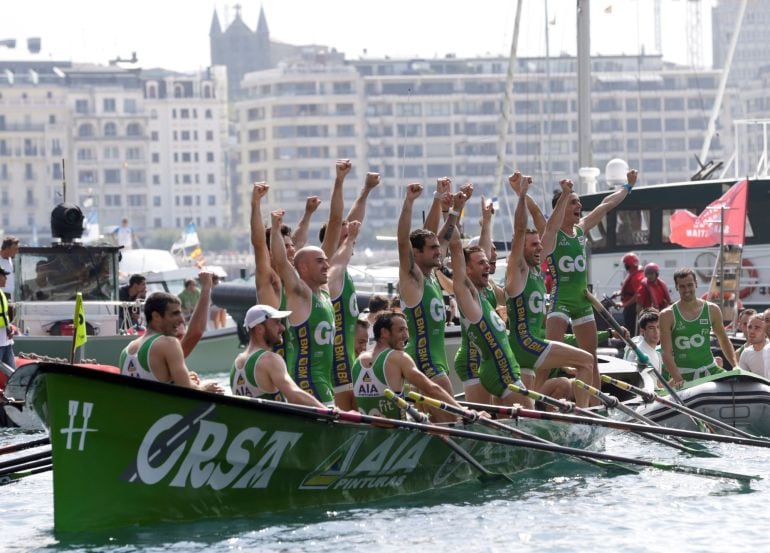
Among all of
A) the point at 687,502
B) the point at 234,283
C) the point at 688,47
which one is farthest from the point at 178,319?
the point at 688,47

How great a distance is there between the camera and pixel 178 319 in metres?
12.5

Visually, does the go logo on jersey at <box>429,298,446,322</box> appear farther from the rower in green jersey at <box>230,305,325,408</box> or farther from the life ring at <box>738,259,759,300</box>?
the life ring at <box>738,259,759,300</box>

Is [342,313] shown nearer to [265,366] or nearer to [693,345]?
[265,366]

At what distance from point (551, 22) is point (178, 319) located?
39626 mm

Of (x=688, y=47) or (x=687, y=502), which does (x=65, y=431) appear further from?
(x=688, y=47)

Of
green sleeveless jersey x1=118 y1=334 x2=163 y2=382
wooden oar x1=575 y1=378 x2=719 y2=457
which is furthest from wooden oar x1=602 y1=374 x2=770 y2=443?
green sleeveless jersey x1=118 y1=334 x2=163 y2=382

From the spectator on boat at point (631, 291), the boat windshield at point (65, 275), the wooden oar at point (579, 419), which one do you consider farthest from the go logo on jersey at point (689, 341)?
the boat windshield at point (65, 275)

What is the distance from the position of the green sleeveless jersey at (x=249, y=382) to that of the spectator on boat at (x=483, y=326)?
237 cm

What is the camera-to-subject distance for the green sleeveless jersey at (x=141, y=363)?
499 inches

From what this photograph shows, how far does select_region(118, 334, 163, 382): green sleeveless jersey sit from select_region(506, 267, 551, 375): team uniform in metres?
4.60

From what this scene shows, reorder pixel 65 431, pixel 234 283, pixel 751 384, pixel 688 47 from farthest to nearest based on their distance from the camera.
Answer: pixel 688 47 → pixel 234 283 → pixel 751 384 → pixel 65 431

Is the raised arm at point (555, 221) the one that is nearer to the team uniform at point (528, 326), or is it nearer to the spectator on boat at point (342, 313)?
the team uniform at point (528, 326)

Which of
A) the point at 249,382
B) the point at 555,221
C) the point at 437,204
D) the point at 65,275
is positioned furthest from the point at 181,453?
the point at 65,275

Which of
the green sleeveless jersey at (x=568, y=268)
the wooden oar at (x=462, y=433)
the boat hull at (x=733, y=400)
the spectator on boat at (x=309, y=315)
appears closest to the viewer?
the wooden oar at (x=462, y=433)
